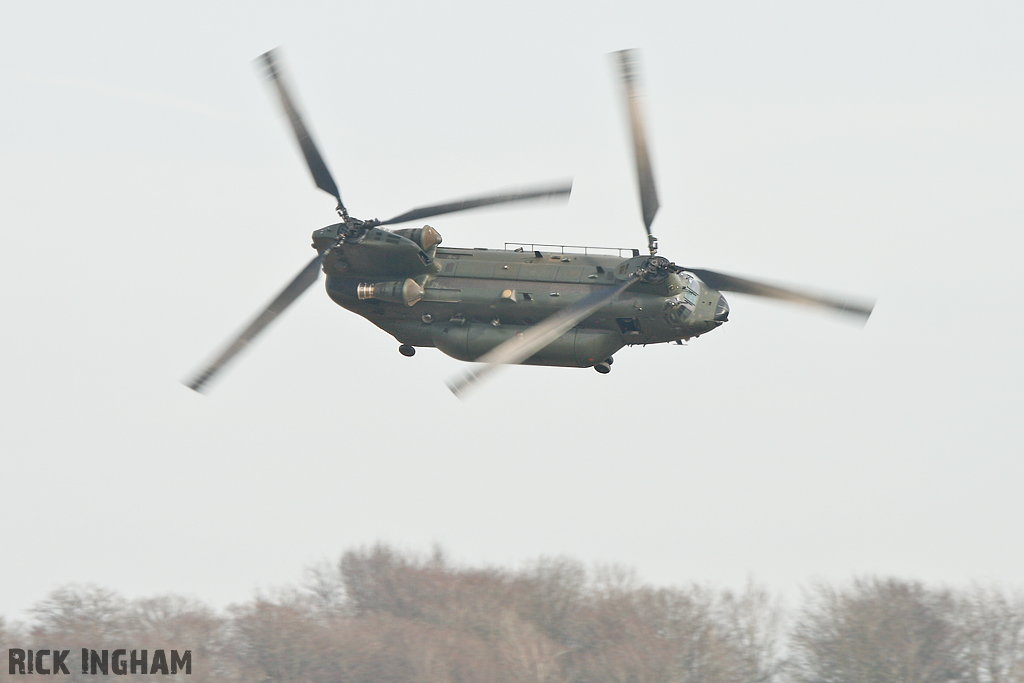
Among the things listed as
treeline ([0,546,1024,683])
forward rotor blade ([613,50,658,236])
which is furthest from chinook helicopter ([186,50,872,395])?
treeline ([0,546,1024,683])

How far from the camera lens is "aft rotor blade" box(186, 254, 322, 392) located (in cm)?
4647

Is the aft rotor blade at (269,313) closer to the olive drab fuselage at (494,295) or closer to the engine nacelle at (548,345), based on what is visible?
the olive drab fuselage at (494,295)

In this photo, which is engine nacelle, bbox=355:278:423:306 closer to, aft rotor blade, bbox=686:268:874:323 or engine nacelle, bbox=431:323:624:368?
engine nacelle, bbox=431:323:624:368

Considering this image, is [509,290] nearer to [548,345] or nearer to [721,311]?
[548,345]

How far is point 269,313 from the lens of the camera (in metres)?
46.7

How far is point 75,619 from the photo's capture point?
82.5 meters

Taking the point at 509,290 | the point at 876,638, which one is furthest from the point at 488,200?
the point at 876,638

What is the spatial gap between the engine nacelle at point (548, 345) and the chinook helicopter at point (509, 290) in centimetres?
3

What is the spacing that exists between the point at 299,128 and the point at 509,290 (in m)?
7.96

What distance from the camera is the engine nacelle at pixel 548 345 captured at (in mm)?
44438

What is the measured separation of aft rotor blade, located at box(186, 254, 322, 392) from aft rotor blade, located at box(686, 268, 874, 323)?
37.3 ft

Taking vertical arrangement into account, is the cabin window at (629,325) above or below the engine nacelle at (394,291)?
below

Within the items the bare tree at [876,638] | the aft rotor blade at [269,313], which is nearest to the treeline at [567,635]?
the bare tree at [876,638]

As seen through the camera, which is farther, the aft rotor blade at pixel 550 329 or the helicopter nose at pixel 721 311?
the helicopter nose at pixel 721 311
